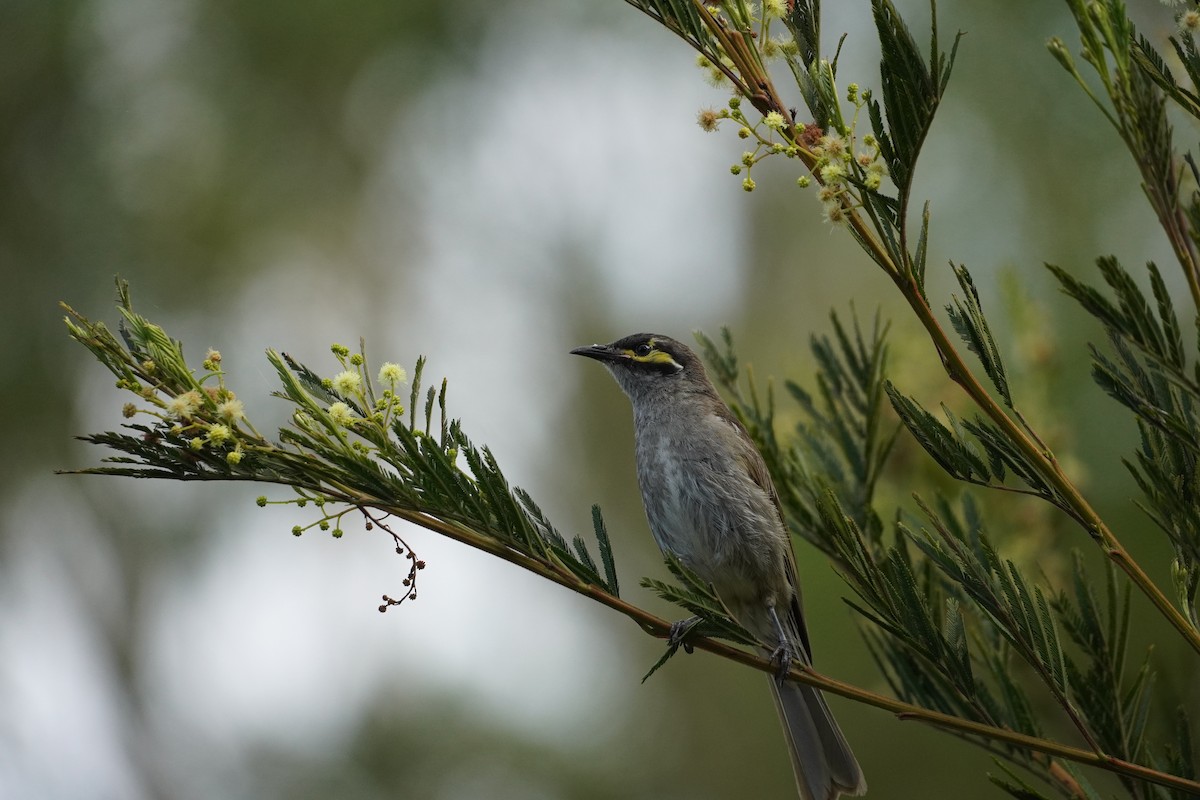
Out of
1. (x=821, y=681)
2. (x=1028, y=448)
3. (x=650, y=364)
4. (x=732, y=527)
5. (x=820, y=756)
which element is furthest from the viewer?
(x=650, y=364)

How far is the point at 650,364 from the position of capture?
5.39 meters

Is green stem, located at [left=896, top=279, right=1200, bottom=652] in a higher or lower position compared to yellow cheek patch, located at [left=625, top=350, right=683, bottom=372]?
lower

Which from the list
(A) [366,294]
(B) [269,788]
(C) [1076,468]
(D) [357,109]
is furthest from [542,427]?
→ (C) [1076,468]

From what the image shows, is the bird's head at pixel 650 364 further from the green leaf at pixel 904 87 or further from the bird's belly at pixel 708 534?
the green leaf at pixel 904 87

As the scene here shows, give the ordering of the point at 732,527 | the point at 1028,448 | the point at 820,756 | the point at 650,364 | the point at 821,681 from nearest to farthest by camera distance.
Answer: the point at 1028,448
the point at 821,681
the point at 820,756
the point at 732,527
the point at 650,364

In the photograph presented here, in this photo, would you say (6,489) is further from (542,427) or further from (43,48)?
(542,427)

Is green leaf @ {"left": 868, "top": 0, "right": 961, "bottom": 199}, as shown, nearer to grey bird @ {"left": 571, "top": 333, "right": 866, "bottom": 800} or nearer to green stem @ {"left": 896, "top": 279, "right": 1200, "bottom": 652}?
green stem @ {"left": 896, "top": 279, "right": 1200, "bottom": 652}

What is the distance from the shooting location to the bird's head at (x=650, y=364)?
5.26m

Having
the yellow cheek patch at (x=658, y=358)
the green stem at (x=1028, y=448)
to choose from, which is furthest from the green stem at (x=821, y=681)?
the yellow cheek patch at (x=658, y=358)

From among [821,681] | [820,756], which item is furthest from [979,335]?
[820,756]

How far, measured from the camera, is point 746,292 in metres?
10.3

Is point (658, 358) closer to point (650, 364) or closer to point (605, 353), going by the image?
point (650, 364)

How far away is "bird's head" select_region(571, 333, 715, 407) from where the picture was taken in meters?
5.26

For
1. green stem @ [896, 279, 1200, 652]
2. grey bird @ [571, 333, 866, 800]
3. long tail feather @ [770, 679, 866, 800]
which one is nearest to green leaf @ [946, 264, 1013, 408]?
green stem @ [896, 279, 1200, 652]
